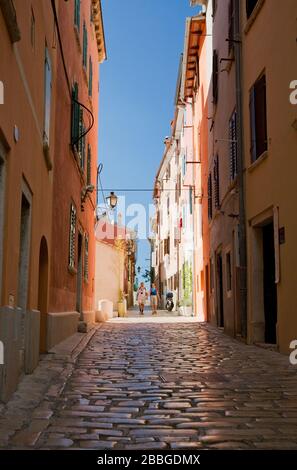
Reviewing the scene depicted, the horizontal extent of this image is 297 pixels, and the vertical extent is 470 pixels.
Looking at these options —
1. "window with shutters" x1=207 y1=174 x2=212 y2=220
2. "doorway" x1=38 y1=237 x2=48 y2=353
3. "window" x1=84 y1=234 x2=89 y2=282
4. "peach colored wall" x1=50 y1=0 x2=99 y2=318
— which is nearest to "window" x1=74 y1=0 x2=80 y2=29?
"peach colored wall" x1=50 y1=0 x2=99 y2=318

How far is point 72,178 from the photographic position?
51.4 ft

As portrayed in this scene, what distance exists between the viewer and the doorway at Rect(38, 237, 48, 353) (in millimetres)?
10609

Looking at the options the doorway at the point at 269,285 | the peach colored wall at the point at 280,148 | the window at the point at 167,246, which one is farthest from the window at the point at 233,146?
the window at the point at 167,246

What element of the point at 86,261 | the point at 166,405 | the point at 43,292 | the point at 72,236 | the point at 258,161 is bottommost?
the point at 166,405

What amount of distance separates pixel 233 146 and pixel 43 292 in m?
6.29

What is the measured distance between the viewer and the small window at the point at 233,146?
47.1 ft

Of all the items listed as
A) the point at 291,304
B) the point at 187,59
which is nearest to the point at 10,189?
the point at 291,304

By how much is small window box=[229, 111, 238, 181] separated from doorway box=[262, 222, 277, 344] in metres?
2.28

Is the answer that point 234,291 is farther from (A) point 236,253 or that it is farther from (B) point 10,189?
(B) point 10,189

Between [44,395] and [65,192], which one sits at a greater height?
[65,192]

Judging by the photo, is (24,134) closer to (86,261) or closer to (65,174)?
(65,174)

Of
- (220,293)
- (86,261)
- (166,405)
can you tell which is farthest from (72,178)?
(166,405)

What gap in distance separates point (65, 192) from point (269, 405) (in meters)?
8.86

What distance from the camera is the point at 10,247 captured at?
257 inches
